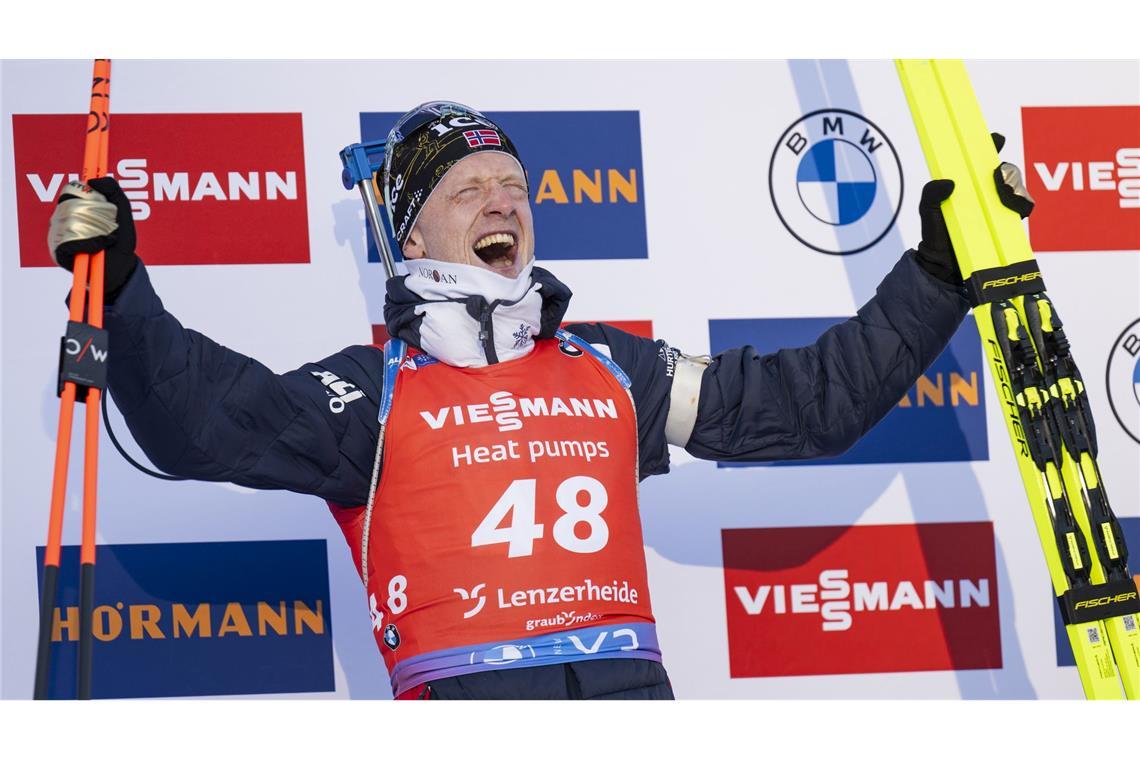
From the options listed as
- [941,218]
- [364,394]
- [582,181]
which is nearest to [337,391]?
[364,394]

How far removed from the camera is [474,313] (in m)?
2.29

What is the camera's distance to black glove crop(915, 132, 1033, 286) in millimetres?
2414

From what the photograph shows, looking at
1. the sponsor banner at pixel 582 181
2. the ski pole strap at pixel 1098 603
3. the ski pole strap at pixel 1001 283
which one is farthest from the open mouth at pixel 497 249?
the ski pole strap at pixel 1098 603

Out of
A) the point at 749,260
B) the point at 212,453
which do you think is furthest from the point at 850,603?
the point at 212,453

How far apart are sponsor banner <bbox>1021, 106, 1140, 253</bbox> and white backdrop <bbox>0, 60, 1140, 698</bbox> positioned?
0.03m

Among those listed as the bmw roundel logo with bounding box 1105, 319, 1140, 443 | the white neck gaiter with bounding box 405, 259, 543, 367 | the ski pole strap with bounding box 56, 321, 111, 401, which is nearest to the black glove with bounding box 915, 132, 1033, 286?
the white neck gaiter with bounding box 405, 259, 543, 367

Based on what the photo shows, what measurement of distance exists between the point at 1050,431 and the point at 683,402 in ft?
1.96

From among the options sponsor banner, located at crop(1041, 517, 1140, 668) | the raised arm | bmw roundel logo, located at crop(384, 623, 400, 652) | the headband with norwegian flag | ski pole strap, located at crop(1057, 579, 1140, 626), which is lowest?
ski pole strap, located at crop(1057, 579, 1140, 626)

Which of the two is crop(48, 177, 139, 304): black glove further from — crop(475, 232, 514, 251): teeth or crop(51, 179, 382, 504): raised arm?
crop(475, 232, 514, 251): teeth

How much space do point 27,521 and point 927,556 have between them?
1.78 meters

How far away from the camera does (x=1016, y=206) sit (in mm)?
2438

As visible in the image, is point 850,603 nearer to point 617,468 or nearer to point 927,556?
point 927,556

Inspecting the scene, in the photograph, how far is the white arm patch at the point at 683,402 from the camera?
8.02ft

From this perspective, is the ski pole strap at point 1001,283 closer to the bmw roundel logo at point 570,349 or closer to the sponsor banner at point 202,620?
the bmw roundel logo at point 570,349
